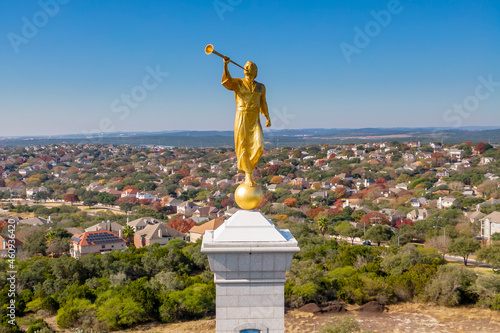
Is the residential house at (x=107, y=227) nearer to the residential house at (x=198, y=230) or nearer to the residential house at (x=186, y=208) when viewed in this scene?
the residential house at (x=198, y=230)

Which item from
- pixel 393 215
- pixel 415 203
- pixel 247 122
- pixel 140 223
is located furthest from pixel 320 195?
pixel 247 122

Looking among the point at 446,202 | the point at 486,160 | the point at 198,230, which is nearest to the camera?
the point at 198,230

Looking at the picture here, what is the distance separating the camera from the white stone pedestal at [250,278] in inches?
300

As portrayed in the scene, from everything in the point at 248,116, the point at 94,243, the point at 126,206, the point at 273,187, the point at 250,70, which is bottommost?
the point at 126,206

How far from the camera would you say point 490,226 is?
5512cm

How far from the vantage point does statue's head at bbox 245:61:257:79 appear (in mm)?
8250

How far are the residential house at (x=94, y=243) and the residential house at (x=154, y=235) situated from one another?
3.06 meters

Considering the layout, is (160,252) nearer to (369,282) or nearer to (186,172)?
(369,282)

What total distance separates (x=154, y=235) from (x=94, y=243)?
7.71 metres

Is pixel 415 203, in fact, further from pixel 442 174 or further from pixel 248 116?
pixel 248 116

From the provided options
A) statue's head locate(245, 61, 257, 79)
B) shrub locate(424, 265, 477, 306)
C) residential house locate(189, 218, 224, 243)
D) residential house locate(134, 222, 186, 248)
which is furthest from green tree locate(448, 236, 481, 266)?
statue's head locate(245, 61, 257, 79)

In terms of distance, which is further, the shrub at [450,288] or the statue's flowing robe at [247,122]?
the shrub at [450,288]

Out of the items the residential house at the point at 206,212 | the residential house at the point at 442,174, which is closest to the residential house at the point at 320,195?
the residential house at the point at 206,212

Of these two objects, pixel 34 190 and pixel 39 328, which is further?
pixel 34 190
